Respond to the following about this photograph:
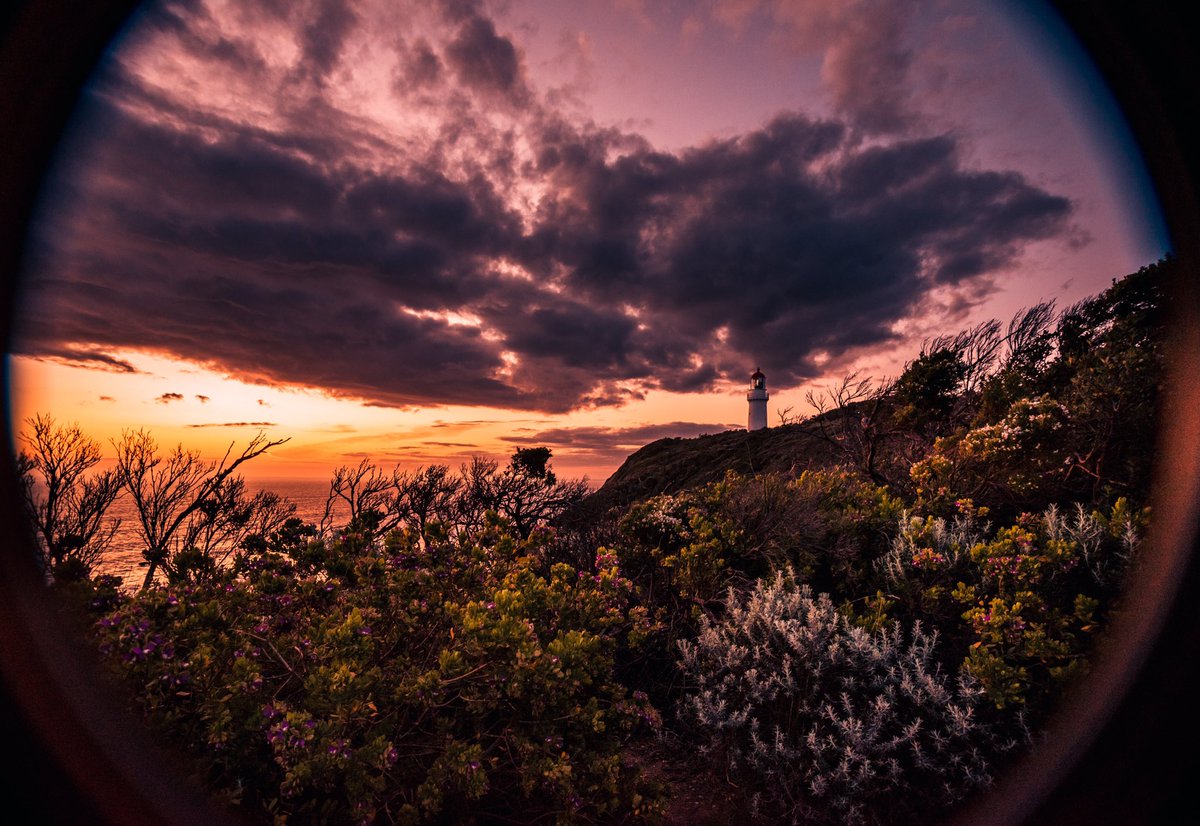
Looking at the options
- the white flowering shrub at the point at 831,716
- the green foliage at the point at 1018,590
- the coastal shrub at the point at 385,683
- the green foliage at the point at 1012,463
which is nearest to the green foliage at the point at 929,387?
the green foliage at the point at 1012,463

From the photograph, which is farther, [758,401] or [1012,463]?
[758,401]

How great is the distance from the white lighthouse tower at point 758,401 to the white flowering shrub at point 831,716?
1528 inches

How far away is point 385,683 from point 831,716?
2801 mm

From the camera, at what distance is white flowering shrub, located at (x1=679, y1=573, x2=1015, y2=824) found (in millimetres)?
2949

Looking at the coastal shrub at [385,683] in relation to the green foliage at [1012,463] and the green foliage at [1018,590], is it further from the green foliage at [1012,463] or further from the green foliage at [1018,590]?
the green foliage at [1012,463]

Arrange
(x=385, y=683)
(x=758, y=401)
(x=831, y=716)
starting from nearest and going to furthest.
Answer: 1. (x=385, y=683)
2. (x=831, y=716)
3. (x=758, y=401)

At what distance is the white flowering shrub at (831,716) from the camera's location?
2.95 meters

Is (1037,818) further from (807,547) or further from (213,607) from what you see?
(213,607)

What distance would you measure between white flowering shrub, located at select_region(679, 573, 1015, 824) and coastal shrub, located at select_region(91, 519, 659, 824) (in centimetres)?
79

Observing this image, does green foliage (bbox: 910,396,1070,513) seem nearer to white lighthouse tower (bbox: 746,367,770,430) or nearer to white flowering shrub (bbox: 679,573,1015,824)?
white flowering shrub (bbox: 679,573,1015,824)

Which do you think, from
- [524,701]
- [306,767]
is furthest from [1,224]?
[524,701]

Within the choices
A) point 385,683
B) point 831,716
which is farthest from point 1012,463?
point 385,683

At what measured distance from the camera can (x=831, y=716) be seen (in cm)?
311

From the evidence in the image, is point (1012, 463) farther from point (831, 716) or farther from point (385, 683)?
point (385, 683)
